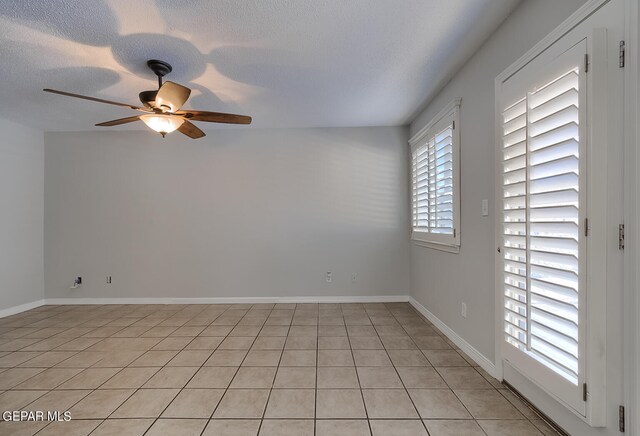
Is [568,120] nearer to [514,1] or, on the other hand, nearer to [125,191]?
[514,1]

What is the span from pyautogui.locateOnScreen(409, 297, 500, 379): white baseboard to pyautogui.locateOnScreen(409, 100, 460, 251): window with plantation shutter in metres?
0.82

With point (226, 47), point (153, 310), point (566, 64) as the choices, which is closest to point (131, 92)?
point (226, 47)

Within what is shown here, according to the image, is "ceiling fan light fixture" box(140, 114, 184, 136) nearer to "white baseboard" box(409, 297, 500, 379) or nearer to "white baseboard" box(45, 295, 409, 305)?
"white baseboard" box(45, 295, 409, 305)

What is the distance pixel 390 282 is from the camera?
4.21 metres

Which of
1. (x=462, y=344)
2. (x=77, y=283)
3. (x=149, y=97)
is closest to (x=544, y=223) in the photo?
(x=462, y=344)

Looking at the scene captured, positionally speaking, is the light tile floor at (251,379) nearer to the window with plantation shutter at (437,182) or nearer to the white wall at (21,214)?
the white wall at (21,214)

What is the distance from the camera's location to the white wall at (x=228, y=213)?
4.20 meters

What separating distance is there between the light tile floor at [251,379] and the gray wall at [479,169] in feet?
1.26

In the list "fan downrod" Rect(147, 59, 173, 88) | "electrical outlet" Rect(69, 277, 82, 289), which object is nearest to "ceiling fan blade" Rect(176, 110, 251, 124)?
"fan downrod" Rect(147, 59, 173, 88)

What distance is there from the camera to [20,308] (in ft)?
12.8

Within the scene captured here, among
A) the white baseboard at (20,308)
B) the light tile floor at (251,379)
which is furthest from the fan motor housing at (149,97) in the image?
the white baseboard at (20,308)

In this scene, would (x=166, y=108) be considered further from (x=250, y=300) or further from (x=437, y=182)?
(x=250, y=300)

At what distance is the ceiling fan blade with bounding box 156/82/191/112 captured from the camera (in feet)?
6.92

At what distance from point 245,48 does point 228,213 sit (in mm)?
2455
